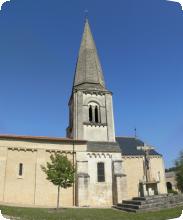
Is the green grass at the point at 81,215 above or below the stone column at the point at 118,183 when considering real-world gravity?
below

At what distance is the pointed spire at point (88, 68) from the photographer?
2848 cm

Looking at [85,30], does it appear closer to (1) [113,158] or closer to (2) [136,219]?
(1) [113,158]

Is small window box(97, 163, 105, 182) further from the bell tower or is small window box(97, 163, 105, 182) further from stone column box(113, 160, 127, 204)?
Result: the bell tower

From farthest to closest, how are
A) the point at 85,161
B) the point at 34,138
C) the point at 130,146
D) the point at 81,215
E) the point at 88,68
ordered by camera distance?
the point at 130,146
the point at 88,68
the point at 85,161
the point at 34,138
the point at 81,215

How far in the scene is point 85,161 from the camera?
23016 millimetres

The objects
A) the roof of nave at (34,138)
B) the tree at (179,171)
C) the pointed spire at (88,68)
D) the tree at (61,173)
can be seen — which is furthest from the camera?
the tree at (179,171)

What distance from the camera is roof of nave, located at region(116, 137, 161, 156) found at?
29141mm

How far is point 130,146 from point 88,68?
35.2 feet

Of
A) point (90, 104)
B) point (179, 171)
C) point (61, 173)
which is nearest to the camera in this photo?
point (61, 173)

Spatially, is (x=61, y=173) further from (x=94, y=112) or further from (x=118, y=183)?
(x=94, y=112)

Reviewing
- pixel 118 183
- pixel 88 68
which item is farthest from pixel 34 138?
pixel 88 68

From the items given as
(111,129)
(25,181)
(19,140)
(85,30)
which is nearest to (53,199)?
(25,181)

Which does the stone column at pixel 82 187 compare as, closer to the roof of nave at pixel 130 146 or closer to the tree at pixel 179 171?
the roof of nave at pixel 130 146

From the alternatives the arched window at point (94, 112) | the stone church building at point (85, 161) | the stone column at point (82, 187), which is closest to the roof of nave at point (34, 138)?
the stone church building at point (85, 161)
